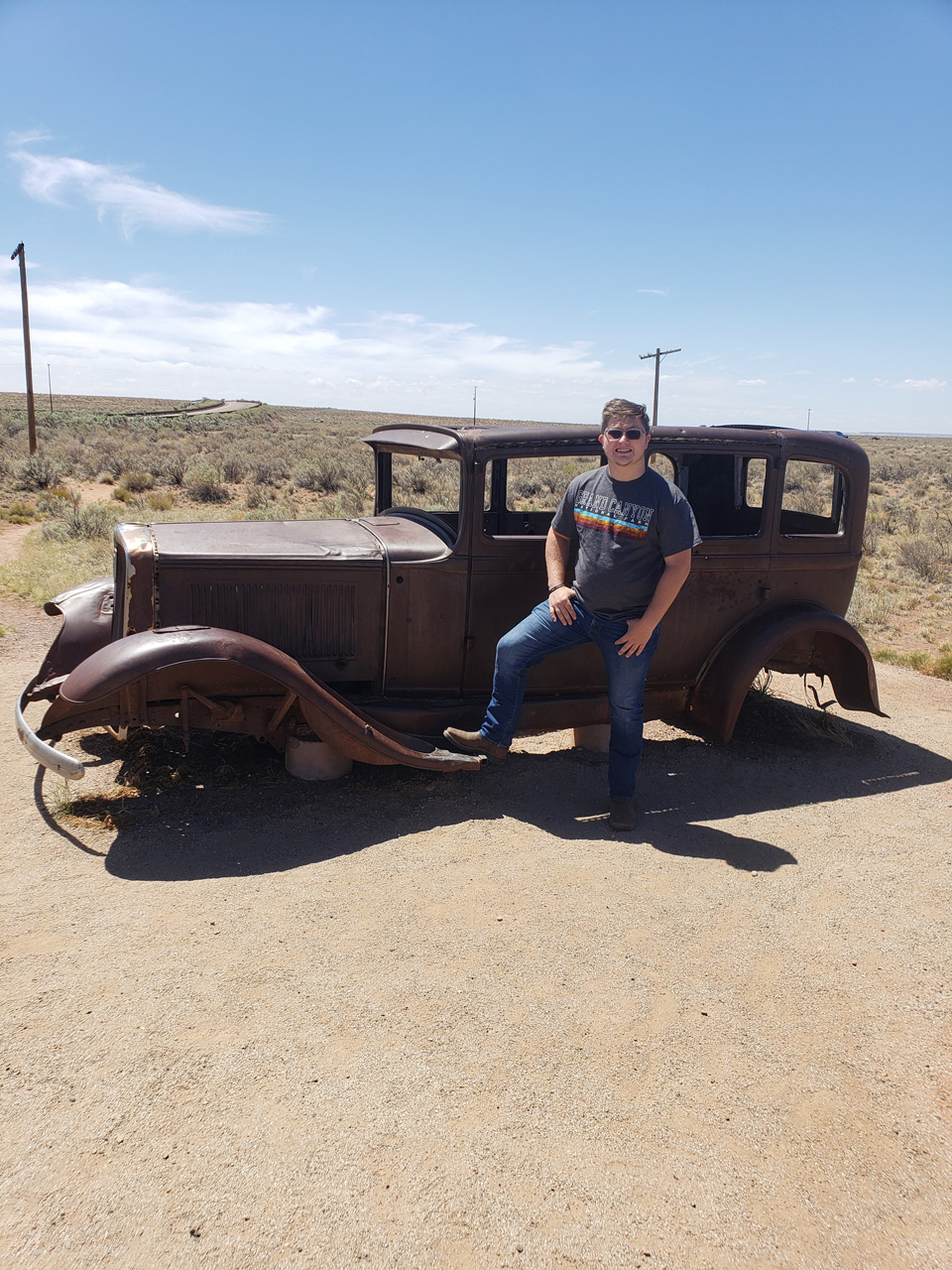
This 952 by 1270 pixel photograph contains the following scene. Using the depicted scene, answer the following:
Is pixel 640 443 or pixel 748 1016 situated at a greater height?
pixel 640 443

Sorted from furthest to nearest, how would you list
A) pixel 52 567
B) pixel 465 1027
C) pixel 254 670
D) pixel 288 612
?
pixel 52 567 → pixel 288 612 → pixel 254 670 → pixel 465 1027

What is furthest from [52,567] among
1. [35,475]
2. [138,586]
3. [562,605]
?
[35,475]

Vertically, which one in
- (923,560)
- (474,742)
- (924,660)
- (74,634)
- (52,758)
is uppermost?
(74,634)

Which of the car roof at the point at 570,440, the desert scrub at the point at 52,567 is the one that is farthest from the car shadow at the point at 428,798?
the desert scrub at the point at 52,567

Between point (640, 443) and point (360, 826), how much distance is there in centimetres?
227

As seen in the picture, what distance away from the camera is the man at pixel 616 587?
13.3ft

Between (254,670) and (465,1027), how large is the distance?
6.11 feet

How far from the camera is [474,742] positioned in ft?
14.6

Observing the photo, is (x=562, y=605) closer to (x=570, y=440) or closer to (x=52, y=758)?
(x=570, y=440)

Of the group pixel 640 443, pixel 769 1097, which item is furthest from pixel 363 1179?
pixel 640 443

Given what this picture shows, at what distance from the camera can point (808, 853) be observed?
421cm

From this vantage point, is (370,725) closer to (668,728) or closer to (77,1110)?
(77,1110)

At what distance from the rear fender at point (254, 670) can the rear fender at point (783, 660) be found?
5.15 feet

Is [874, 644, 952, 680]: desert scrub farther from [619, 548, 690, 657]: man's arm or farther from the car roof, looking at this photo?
[619, 548, 690, 657]: man's arm
